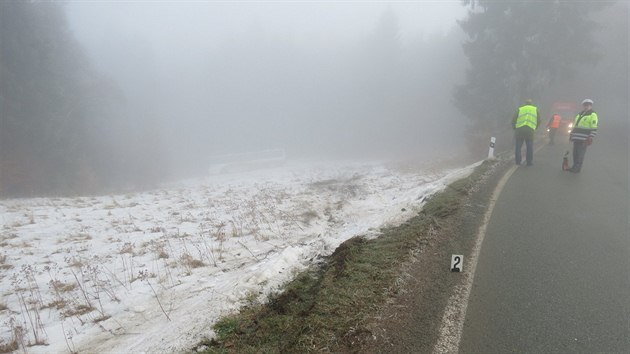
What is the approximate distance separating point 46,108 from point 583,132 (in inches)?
1030

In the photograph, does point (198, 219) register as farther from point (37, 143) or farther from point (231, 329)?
point (37, 143)

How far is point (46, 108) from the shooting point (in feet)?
68.2

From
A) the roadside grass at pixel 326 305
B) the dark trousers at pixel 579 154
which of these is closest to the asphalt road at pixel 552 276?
the roadside grass at pixel 326 305

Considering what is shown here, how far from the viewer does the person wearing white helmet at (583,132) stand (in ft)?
33.3

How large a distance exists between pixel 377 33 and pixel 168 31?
172ft

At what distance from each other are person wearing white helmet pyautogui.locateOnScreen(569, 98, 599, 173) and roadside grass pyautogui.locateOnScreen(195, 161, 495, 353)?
7862mm

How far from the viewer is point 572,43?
23719mm

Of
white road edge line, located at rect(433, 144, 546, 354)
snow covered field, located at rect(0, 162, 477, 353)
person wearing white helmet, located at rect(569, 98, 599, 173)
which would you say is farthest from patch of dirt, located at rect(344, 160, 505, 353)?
person wearing white helmet, located at rect(569, 98, 599, 173)

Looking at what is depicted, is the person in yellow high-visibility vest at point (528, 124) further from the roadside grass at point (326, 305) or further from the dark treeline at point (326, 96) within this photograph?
the dark treeline at point (326, 96)

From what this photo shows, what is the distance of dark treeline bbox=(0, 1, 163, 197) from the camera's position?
62.3 ft

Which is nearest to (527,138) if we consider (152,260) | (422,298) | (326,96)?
(422,298)

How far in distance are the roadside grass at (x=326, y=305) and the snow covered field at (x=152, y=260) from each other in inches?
13.7

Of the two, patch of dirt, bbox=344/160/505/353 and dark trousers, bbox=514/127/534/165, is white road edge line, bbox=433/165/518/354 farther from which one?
dark trousers, bbox=514/127/534/165

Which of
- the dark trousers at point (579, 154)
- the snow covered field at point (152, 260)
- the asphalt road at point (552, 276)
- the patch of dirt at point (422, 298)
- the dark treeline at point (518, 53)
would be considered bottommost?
the snow covered field at point (152, 260)
